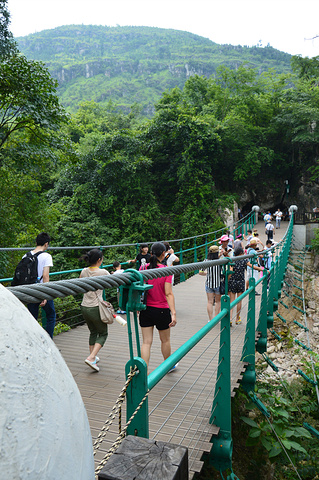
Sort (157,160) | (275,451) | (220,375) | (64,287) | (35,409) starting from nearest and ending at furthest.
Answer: (35,409) < (64,287) < (220,375) < (275,451) < (157,160)

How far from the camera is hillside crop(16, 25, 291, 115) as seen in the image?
318 ft

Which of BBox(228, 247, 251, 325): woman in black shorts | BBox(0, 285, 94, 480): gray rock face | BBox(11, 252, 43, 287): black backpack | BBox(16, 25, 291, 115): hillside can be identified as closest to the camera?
BBox(0, 285, 94, 480): gray rock face

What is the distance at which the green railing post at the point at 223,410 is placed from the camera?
8.86ft

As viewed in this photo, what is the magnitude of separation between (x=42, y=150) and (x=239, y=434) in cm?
1009

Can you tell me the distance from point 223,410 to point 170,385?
1.12 meters

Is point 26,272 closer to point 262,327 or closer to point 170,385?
point 170,385

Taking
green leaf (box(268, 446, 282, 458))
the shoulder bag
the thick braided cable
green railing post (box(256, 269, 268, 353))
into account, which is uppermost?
the thick braided cable

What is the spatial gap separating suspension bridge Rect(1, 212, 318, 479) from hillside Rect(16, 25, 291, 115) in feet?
260

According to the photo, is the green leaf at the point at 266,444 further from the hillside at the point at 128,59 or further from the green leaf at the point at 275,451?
the hillside at the point at 128,59

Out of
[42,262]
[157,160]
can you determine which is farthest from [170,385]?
[157,160]

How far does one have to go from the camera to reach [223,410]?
A: 2736 mm

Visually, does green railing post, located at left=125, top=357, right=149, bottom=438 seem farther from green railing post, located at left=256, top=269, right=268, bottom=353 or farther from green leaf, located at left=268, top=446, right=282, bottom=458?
green railing post, located at left=256, top=269, right=268, bottom=353

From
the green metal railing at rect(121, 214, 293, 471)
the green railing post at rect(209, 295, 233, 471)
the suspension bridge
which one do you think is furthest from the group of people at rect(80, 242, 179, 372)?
the green railing post at rect(209, 295, 233, 471)

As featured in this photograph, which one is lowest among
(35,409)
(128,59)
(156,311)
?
(156,311)
